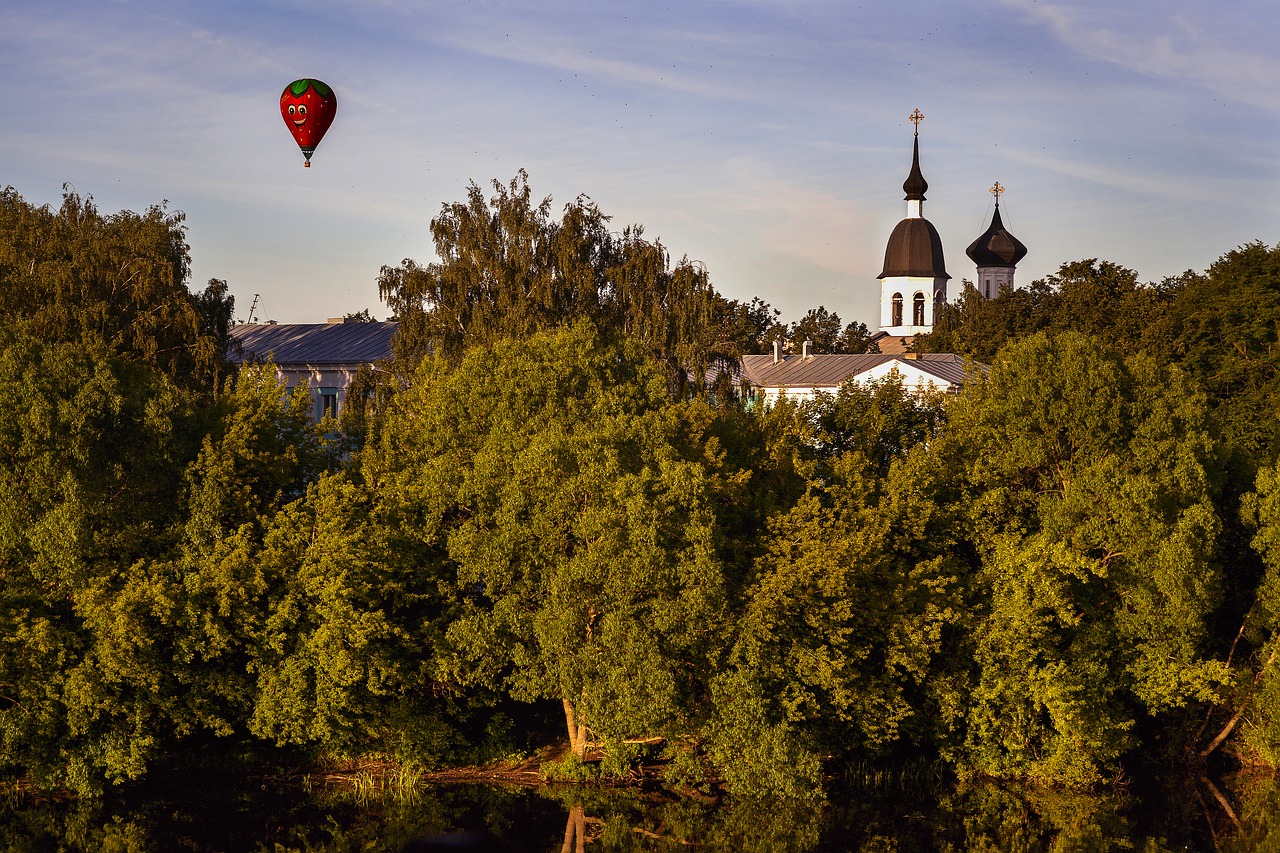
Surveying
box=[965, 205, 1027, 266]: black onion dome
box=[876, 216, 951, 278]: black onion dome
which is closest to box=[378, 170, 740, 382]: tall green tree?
box=[876, 216, 951, 278]: black onion dome

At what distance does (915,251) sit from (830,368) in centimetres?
3106

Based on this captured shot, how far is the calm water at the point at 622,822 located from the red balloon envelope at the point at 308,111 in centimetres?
1758

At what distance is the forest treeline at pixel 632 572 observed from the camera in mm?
27688

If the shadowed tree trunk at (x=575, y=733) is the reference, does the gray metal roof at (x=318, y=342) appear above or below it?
above

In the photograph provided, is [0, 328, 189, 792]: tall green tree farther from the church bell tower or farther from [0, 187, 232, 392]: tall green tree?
the church bell tower

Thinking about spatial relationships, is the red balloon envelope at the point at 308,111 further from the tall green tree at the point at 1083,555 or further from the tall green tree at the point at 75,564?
the tall green tree at the point at 1083,555

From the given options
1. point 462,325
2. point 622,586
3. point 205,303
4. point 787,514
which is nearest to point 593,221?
point 462,325

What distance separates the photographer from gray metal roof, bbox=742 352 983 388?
222 feet

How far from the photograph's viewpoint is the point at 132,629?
2727cm

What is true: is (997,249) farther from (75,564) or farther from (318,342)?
(75,564)

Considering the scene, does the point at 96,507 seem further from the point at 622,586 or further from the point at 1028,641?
the point at 1028,641

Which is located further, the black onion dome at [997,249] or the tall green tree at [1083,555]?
the black onion dome at [997,249]

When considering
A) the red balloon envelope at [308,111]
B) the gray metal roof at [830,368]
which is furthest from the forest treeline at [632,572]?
the gray metal roof at [830,368]

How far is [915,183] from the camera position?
100500mm
